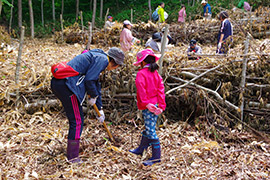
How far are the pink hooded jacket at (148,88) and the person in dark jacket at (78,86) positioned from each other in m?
0.34

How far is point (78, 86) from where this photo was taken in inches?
105

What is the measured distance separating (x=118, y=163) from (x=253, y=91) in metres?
2.58

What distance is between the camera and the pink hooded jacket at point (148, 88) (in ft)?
8.85

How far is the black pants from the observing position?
2.60 metres

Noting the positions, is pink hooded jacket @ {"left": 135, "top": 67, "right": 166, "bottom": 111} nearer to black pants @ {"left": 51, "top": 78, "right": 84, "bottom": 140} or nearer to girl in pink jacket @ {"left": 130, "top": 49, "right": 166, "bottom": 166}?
girl in pink jacket @ {"left": 130, "top": 49, "right": 166, "bottom": 166}

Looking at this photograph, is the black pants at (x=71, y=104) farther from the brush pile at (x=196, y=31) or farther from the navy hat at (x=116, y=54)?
the brush pile at (x=196, y=31)

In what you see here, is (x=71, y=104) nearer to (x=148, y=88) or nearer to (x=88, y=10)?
(x=148, y=88)

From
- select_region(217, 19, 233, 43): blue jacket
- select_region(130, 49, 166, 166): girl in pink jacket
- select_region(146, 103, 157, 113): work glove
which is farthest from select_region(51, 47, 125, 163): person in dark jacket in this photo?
select_region(217, 19, 233, 43): blue jacket

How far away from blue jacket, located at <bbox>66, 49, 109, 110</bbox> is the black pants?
6 centimetres

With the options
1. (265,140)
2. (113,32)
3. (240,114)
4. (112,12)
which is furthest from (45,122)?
(112,12)

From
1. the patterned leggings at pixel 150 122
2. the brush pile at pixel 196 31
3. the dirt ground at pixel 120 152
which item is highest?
the brush pile at pixel 196 31

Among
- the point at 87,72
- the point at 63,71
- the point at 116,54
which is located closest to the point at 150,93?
the point at 116,54

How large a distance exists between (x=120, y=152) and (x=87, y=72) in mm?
1194

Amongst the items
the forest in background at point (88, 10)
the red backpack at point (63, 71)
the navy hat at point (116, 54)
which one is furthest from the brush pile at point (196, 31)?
the red backpack at point (63, 71)
